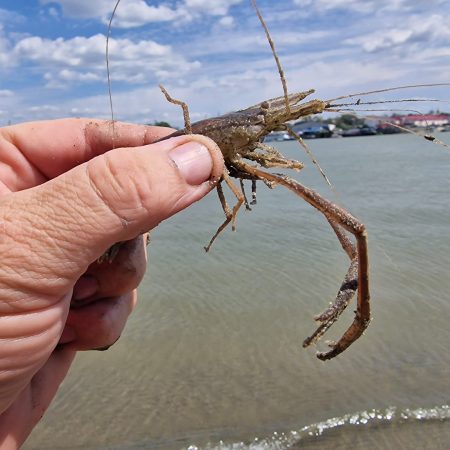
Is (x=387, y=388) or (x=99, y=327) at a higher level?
(x=99, y=327)

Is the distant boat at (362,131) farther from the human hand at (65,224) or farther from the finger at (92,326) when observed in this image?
the human hand at (65,224)

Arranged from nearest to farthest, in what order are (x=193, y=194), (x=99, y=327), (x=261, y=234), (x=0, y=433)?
(x=193, y=194) < (x=0, y=433) < (x=99, y=327) < (x=261, y=234)

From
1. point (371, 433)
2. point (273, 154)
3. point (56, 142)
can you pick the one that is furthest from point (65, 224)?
point (371, 433)

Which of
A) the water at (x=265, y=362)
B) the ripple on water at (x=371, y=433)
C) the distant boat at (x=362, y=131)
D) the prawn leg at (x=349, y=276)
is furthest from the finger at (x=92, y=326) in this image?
the distant boat at (x=362, y=131)

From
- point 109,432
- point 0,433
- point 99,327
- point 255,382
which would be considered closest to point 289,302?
point 255,382

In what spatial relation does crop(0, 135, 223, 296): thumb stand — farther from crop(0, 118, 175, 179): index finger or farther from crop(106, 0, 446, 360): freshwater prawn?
crop(0, 118, 175, 179): index finger

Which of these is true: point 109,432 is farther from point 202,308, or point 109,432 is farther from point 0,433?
point 202,308

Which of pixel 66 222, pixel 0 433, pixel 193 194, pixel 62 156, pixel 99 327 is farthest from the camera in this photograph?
pixel 62 156
